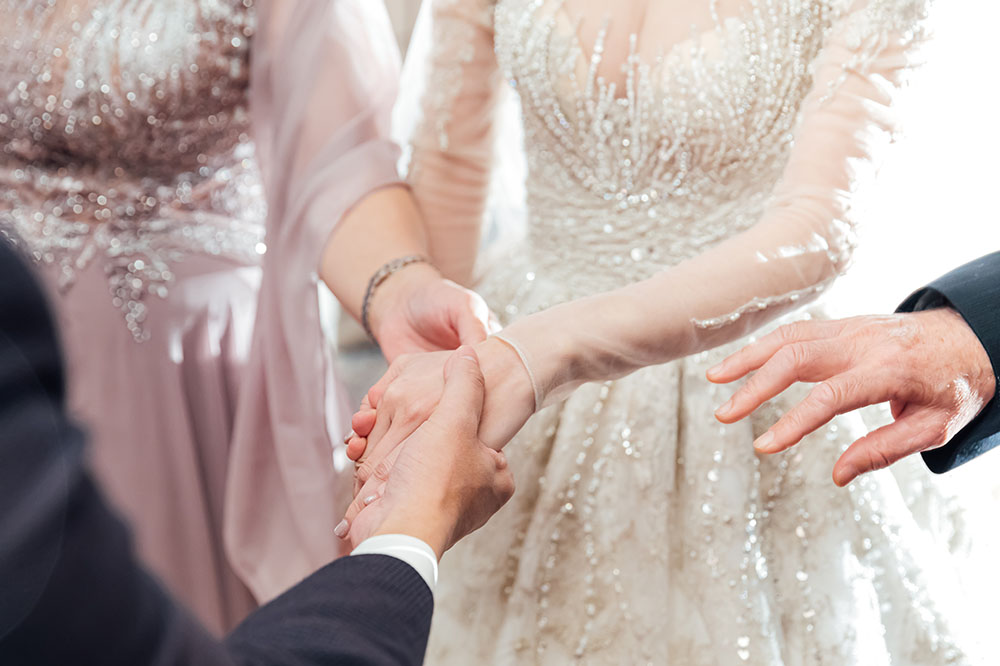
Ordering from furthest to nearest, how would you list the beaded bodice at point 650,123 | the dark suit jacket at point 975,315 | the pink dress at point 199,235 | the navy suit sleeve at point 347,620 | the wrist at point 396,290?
the pink dress at point 199,235, the wrist at point 396,290, the beaded bodice at point 650,123, the dark suit jacket at point 975,315, the navy suit sleeve at point 347,620

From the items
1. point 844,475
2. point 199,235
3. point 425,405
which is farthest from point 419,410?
point 199,235

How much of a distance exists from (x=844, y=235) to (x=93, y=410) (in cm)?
81

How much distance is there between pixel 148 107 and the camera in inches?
41.9

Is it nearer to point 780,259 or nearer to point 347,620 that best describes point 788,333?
point 780,259

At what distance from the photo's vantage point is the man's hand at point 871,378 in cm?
65

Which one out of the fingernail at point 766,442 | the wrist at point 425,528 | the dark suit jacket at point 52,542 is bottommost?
the wrist at point 425,528

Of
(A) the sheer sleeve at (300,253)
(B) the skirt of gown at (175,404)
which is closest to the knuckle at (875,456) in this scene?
(A) the sheer sleeve at (300,253)

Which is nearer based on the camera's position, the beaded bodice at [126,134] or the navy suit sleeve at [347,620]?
the navy suit sleeve at [347,620]

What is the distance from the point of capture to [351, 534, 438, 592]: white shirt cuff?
1.84 ft

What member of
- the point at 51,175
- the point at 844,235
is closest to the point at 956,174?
the point at 844,235

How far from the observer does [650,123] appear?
34.2 inches

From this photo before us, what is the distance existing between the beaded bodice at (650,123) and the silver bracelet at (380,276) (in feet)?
0.46

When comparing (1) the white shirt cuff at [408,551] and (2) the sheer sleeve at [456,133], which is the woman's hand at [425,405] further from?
(2) the sheer sleeve at [456,133]

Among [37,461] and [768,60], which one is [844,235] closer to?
[768,60]
